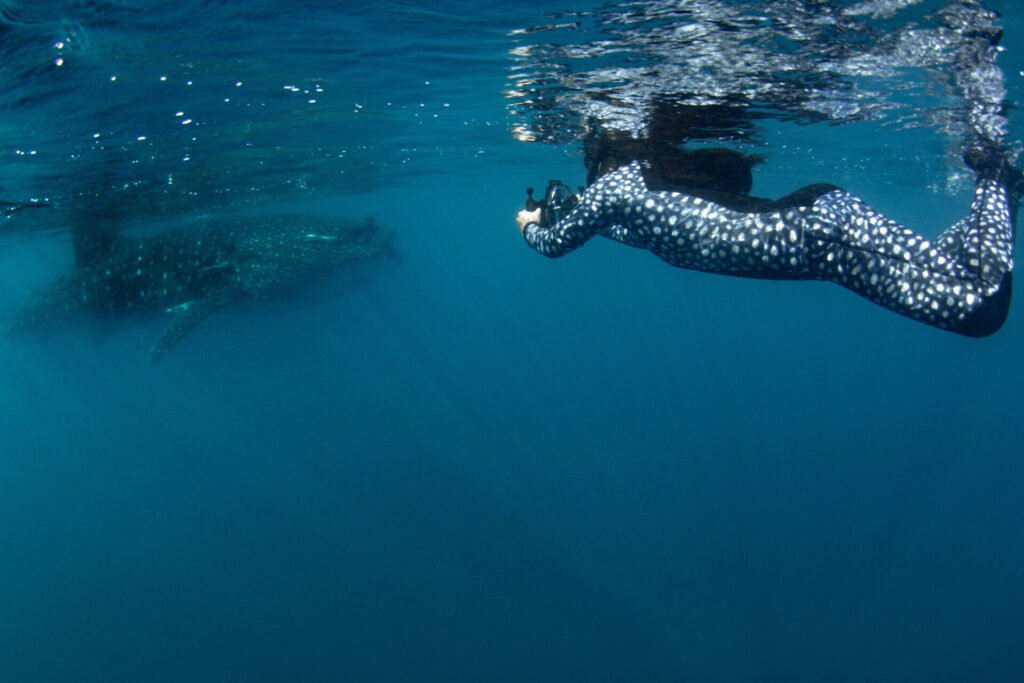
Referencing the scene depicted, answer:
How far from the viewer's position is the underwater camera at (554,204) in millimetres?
6023

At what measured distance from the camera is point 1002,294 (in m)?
3.36

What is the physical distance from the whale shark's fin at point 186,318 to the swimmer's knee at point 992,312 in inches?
A: 564

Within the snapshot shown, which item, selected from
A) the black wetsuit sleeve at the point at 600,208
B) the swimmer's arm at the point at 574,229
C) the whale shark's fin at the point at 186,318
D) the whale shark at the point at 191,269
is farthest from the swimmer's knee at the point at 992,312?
the whale shark at the point at 191,269

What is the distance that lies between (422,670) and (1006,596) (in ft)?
50.2

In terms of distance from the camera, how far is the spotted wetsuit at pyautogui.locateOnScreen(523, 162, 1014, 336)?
343 centimetres

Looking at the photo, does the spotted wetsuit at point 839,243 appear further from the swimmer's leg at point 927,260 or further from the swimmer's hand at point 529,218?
the swimmer's hand at point 529,218

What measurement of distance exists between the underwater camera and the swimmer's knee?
362 cm

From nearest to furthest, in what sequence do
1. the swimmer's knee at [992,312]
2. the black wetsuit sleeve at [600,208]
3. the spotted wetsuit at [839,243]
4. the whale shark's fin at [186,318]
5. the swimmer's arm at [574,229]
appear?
the swimmer's knee at [992,312]
the spotted wetsuit at [839,243]
the black wetsuit sleeve at [600,208]
the swimmer's arm at [574,229]
the whale shark's fin at [186,318]

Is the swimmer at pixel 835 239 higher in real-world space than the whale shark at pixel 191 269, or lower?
higher

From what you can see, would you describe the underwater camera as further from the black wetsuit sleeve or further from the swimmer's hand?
the black wetsuit sleeve

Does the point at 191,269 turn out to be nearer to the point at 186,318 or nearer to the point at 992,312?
the point at 186,318

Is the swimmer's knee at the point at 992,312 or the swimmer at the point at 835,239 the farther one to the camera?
the swimmer at the point at 835,239

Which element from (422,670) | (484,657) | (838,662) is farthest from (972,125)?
(422,670)

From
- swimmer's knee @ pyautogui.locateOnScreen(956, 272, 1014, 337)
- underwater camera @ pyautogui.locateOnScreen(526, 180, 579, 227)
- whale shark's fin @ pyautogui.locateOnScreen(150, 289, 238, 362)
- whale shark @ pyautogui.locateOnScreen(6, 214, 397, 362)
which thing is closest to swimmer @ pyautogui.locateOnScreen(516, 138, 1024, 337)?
swimmer's knee @ pyautogui.locateOnScreen(956, 272, 1014, 337)
